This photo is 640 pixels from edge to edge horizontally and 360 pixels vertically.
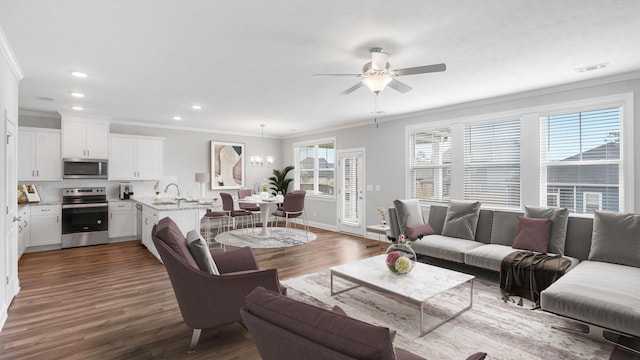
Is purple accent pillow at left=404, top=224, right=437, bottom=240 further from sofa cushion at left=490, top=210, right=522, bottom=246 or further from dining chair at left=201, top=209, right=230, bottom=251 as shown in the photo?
dining chair at left=201, top=209, right=230, bottom=251

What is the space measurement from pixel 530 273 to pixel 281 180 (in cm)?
674

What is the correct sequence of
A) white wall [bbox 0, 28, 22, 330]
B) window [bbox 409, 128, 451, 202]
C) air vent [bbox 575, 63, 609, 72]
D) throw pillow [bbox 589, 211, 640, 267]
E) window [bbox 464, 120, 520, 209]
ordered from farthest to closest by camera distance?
window [bbox 409, 128, 451, 202] → window [bbox 464, 120, 520, 209] → air vent [bbox 575, 63, 609, 72] → throw pillow [bbox 589, 211, 640, 267] → white wall [bbox 0, 28, 22, 330]

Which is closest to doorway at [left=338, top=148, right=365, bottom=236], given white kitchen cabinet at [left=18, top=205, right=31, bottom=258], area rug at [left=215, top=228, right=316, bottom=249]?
area rug at [left=215, top=228, right=316, bottom=249]

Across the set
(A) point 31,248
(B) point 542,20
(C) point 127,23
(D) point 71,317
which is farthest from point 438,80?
(A) point 31,248

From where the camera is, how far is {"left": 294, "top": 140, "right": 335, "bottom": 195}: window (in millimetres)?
8125

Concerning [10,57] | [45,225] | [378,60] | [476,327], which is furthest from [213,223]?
[476,327]

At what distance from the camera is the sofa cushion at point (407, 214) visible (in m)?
4.95

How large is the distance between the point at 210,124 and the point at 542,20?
6.56m

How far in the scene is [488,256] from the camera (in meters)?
3.87

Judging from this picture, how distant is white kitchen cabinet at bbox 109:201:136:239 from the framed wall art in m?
2.06

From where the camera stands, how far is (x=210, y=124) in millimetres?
7422

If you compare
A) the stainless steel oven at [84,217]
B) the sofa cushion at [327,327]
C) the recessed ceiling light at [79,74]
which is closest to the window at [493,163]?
the sofa cushion at [327,327]

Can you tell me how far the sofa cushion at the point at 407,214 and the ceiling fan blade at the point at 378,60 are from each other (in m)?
2.57

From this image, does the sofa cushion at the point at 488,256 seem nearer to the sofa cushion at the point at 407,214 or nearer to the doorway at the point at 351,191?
the sofa cushion at the point at 407,214
